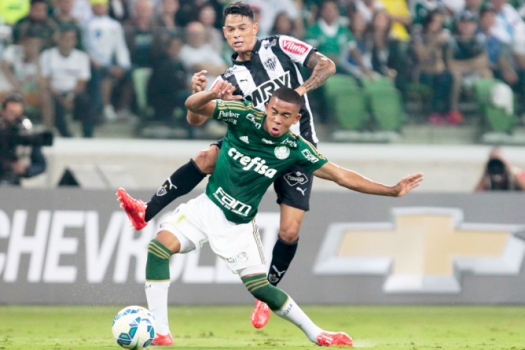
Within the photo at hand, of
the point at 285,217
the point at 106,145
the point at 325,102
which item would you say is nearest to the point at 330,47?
the point at 325,102

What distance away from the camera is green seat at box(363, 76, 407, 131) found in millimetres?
11758

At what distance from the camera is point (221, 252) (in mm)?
7227

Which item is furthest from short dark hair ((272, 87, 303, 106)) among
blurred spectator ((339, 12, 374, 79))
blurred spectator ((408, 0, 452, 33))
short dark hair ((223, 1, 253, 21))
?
blurred spectator ((408, 0, 452, 33))

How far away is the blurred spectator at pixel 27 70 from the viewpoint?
37.2 ft

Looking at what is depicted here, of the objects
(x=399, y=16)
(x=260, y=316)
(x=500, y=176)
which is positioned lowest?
(x=500, y=176)

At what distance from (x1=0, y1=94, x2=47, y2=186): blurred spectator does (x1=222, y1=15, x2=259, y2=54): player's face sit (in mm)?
4675

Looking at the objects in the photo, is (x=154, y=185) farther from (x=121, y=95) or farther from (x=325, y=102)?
(x=325, y=102)

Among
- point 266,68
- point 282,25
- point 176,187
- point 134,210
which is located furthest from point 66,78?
point 266,68

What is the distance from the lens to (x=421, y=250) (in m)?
11.8

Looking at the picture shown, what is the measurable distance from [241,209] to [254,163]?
1.28 ft

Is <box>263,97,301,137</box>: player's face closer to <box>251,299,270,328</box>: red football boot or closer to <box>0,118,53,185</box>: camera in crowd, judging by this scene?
<box>251,299,270,328</box>: red football boot

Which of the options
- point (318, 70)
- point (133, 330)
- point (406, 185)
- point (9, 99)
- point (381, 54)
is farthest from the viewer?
point (381, 54)

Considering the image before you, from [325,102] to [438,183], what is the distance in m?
2.14

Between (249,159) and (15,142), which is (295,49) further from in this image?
(15,142)
